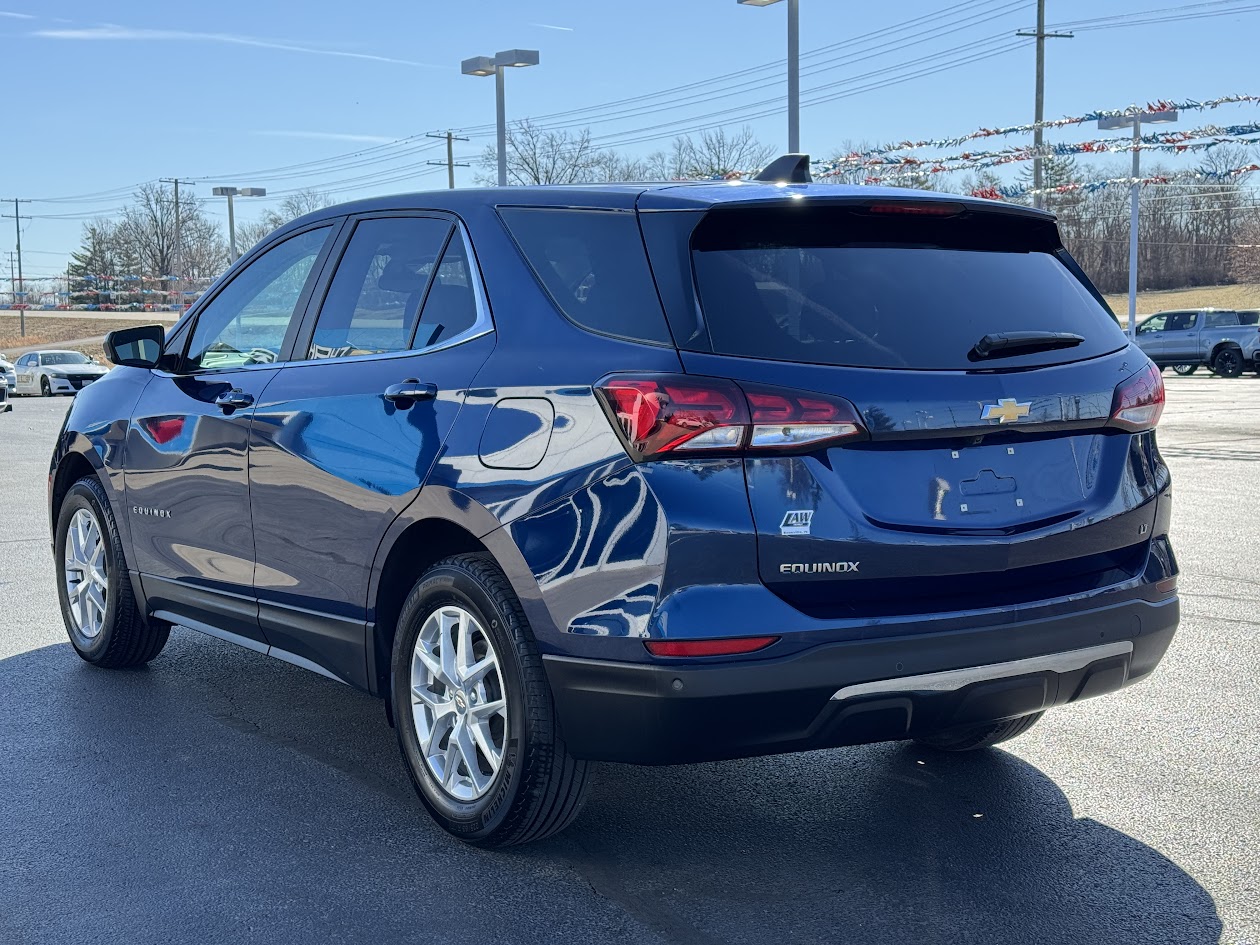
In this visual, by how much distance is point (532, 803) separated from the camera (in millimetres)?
3785

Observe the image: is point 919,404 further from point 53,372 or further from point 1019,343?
point 53,372

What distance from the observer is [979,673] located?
11.6 ft

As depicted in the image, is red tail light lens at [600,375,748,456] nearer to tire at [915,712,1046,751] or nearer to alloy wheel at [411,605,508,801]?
alloy wheel at [411,605,508,801]

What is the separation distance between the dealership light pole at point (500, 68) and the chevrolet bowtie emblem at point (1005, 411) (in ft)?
74.2

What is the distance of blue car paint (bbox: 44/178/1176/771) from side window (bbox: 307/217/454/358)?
8cm

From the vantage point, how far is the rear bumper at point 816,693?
3.37 m

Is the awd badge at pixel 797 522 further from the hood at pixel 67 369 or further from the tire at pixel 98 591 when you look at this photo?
the hood at pixel 67 369

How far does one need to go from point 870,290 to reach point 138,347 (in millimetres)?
3315

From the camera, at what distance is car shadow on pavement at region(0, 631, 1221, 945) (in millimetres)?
3475

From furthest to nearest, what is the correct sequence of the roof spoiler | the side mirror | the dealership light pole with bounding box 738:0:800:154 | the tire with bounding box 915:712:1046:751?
the dealership light pole with bounding box 738:0:800:154
the side mirror
the tire with bounding box 915:712:1046:751
the roof spoiler

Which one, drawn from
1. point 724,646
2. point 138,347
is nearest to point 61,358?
point 138,347

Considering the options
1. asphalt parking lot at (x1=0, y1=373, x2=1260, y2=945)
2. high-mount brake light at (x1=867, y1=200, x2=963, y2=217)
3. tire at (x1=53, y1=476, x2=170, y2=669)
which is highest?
high-mount brake light at (x1=867, y1=200, x2=963, y2=217)

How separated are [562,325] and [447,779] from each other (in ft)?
4.36

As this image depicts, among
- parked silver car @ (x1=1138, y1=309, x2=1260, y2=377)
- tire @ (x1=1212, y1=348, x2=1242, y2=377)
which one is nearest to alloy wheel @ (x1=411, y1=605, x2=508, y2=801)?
parked silver car @ (x1=1138, y1=309, x2=1260, y2=377)
